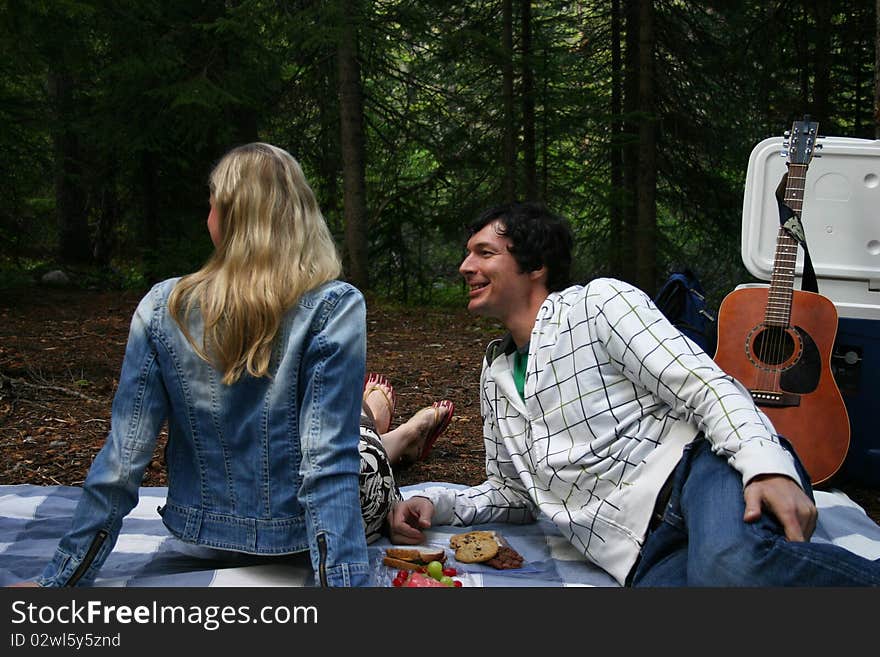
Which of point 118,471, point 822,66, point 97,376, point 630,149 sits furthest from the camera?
point 630,149

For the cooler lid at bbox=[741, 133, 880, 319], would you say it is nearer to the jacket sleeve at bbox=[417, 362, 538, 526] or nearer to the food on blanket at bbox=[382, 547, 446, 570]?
the jacket sleeve at bbox=[417, 362, 538, 526]

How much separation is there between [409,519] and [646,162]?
6.50 meters

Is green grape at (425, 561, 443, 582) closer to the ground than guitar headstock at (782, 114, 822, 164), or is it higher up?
closer to the ground

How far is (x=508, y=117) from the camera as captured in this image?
8711 millimetres

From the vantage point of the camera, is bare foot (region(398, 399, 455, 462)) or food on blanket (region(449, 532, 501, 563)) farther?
bare foot (region(398, 399, 455, 462))

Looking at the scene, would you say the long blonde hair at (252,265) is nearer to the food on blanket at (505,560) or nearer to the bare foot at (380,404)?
the food on blanket at (505,560)

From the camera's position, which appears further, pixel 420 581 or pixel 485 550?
pixel 485 550

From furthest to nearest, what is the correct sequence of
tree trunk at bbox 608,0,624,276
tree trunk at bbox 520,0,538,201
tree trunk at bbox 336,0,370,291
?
tree trunk at bbox 608,0,624,276, tree trunk at bbox 520,0,538,201, tree trunk at bbox 336,0,370,291

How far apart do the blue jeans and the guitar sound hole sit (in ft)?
4.50

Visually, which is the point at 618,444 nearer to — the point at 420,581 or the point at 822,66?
the point at 420,581

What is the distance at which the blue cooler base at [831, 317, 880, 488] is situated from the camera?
11.7ft

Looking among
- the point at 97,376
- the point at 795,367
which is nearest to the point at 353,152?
the point at 97,376

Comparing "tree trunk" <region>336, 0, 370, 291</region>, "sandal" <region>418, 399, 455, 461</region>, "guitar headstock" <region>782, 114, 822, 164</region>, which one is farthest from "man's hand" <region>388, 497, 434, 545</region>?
"tree trunk" <region>336, 0, 370, 291</region>

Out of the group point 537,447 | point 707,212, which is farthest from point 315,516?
point 707,212
